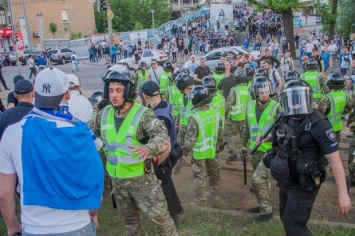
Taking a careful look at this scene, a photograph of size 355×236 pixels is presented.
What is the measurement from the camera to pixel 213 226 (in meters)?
5.10

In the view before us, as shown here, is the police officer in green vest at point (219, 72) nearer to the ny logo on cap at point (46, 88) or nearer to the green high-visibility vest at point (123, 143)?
the green high-visibility vest at point (123, 143)

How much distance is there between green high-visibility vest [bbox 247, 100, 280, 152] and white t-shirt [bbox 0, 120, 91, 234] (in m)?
3.35

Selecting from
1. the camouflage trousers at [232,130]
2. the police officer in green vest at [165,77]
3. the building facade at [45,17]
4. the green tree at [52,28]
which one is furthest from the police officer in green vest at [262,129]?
the building facade at [45,17]

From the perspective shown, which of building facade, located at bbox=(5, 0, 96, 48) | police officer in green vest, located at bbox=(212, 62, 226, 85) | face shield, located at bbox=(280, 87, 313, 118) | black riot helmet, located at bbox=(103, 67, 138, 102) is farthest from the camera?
building facade, located at bbox=(5, 0, 96, 48)

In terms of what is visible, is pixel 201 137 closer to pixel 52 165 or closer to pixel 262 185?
pixel 262 185

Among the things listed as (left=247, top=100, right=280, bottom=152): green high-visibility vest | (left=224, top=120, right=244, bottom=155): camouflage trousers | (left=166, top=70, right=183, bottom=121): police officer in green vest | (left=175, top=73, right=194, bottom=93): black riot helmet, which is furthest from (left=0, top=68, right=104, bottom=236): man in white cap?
(left=166, top=70, right=183, bottom=121): police officer in green vest

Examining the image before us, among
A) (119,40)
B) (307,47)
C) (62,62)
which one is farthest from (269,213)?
(119,40)

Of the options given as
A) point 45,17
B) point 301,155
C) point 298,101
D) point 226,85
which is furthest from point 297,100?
point 45,17

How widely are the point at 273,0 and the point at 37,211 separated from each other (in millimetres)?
24229

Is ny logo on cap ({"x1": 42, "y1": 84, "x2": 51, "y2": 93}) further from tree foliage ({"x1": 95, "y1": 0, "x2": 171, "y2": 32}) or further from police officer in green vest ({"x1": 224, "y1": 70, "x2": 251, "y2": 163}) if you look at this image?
tree foliage ({"x1": 95, "y1": 0, "x2": 171, "y2": 32})

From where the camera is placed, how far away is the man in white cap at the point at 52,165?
247cm

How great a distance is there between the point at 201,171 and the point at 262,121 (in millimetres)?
1227

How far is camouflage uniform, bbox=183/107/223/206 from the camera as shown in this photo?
564 centimetres

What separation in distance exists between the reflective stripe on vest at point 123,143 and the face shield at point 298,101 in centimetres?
148
